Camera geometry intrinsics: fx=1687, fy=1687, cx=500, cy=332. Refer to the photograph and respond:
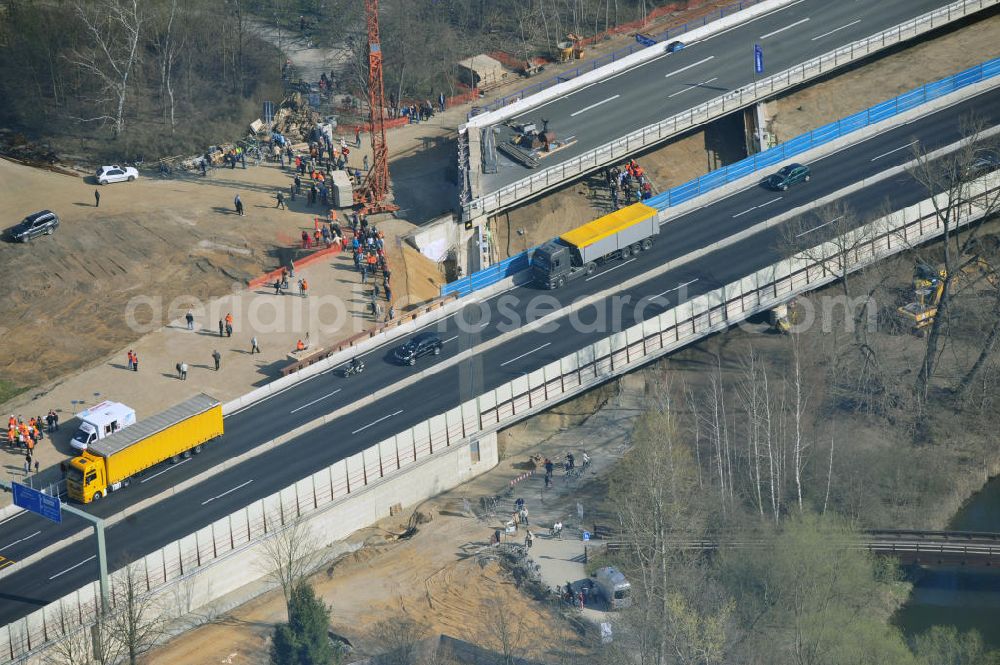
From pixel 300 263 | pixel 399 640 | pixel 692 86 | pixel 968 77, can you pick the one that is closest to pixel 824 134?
pixel 968 77

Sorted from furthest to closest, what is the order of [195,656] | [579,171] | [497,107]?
[497,107]
[579,171]
[195,656]

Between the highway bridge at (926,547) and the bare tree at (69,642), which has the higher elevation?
the bare tree at (69,642)

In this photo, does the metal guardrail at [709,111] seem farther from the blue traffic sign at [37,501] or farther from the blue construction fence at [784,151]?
the blue traffic sign at [37,501]

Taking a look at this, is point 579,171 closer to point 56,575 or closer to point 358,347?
point 358,347

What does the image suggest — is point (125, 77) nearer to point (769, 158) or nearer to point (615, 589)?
point (769, 158)

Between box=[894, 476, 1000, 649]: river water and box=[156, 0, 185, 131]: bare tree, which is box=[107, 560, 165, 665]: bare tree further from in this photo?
box=[156, 0, 185, 131]: bare tree

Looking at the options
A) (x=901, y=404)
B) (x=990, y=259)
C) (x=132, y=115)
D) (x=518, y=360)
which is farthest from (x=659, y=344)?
(x=132, y=115)

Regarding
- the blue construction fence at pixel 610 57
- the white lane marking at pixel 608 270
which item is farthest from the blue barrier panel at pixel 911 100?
the white lane marking at pixel 608 270
